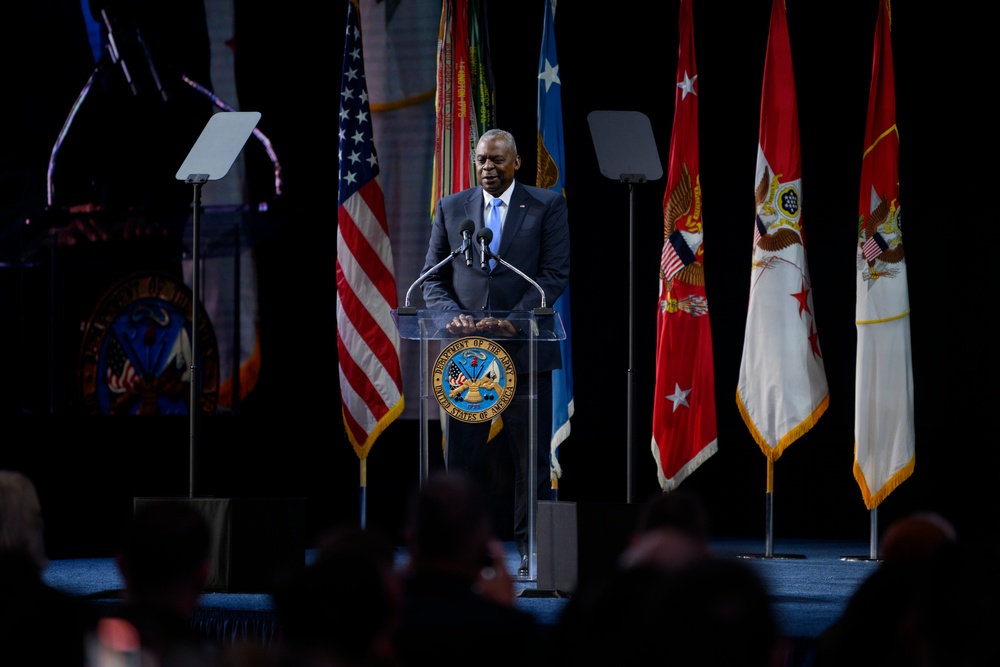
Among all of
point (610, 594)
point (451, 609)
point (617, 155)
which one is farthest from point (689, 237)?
point (610, 594)

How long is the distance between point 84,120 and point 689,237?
3.80 meters

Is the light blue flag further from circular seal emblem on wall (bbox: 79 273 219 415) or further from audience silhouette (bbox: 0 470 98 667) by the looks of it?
audience silhouette (bbox: 0 470 98 667)

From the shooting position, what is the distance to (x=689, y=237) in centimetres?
629

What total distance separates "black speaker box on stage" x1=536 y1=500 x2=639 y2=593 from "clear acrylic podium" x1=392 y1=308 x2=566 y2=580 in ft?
0.83

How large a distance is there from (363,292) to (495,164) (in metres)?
1.95

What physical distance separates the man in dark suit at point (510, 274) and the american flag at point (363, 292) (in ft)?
5.41

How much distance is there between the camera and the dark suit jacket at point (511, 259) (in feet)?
15.7

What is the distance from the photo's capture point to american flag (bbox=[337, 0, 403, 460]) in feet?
21.4

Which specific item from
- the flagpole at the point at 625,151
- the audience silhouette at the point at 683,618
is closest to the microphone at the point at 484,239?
the flagpole at the point at 625,151

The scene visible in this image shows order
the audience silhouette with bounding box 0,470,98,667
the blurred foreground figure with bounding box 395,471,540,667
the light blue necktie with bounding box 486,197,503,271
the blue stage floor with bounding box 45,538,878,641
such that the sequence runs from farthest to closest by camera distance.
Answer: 1. the light blue necktie with bounding box 486,197,503,271
2. the blue stage floor with bounding box 45,538,878,641
3. the blurred foreground figure with bounding box 395,471,540,667
4. the audience silhouette with bounding box 0,470,98,667

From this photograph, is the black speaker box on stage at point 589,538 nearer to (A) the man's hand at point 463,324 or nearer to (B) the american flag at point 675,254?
(A) the man's hand at point 463,324

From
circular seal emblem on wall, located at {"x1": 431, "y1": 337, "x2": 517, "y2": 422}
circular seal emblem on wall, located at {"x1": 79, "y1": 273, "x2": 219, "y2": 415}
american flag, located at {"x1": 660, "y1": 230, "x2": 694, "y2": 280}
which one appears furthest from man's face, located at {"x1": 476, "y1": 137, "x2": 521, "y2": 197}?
circular seal emblem on wall, located at {"x1": 79, "y1": 273, "x2": 219, "y2": 415}

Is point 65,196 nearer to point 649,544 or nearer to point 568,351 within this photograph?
point 568,351

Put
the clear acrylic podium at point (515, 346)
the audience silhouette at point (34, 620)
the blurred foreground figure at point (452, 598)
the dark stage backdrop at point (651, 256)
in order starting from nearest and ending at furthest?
the audience silhouette at point (34, 620) → the blurred foreground figure at point (452, 598) → the clear acrylic podium at point (515, 346) → the dark stage backdrop at point (651, 256)
